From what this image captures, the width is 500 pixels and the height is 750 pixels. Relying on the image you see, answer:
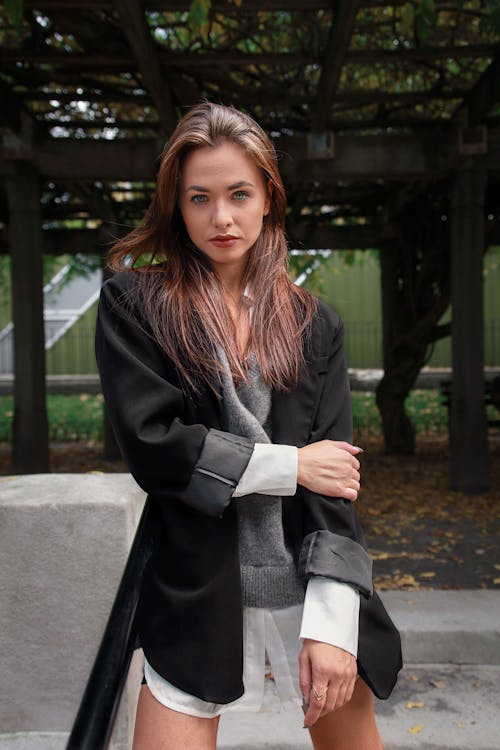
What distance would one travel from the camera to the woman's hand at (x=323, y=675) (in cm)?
133

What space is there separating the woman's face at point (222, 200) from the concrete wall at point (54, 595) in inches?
54.1

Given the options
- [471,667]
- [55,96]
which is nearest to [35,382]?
[55,96]

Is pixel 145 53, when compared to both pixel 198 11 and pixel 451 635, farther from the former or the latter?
pixel 451 635

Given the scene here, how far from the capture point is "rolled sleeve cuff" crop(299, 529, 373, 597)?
53.3 inches

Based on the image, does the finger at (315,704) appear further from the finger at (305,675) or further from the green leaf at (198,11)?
the green leaf at (198,11)

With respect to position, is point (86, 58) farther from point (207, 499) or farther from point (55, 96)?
point (207, 499)

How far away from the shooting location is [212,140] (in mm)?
1477

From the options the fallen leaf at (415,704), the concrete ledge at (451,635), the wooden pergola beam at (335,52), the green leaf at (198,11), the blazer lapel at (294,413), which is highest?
the wooden pergola beam at (335,52)

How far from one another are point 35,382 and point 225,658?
6.86m

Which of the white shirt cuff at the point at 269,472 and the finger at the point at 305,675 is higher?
the white shirt cuff at the point at 269,472

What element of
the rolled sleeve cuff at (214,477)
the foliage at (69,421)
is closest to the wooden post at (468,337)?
the rolled sleeve cuff at (214,477)

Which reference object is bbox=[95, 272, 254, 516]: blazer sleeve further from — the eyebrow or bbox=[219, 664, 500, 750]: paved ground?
bbox=[219, 664, 500, 750]: paved ground

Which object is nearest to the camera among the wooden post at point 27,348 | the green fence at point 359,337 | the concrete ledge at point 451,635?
the concrete ledge at point 451,635

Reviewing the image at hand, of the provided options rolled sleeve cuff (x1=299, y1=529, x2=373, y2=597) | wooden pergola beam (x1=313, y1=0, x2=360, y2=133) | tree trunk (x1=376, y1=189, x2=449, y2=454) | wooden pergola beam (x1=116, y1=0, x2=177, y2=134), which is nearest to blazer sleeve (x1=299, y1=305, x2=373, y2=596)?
rolled sleeve cuff (x1=299, y1=529, x2=373, y2=597)
